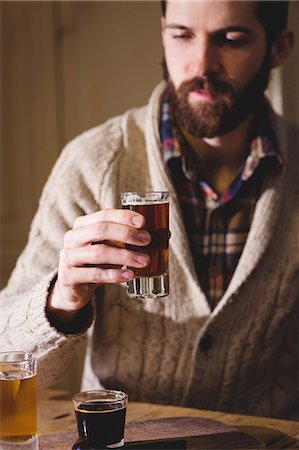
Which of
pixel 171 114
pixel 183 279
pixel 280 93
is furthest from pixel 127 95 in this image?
pixel 183 279

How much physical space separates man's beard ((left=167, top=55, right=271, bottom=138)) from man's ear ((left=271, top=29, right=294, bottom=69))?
21 cm

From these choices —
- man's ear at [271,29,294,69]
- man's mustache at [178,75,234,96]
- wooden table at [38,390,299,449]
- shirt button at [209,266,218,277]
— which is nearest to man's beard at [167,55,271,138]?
man's mustache at [178,75,234,96]

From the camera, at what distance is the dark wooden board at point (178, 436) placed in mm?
1551

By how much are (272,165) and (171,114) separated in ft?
1.02

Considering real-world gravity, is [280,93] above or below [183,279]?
above

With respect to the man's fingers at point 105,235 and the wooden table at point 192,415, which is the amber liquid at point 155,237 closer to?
the man's fingers at point 105,235

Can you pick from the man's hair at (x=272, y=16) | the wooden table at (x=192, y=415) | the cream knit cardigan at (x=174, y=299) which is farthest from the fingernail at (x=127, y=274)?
the man's hair at (x=272, y=16)

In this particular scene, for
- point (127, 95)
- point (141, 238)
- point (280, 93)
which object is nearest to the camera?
point (141, 238)

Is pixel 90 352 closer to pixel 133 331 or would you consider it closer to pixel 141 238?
pixel 133 331

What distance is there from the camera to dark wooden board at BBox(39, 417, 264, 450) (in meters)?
1.55

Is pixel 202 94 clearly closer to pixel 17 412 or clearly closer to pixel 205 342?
pixel 205 342

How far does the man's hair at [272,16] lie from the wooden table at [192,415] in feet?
3.51

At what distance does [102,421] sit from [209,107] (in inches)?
38.2

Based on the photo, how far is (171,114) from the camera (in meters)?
2.29
